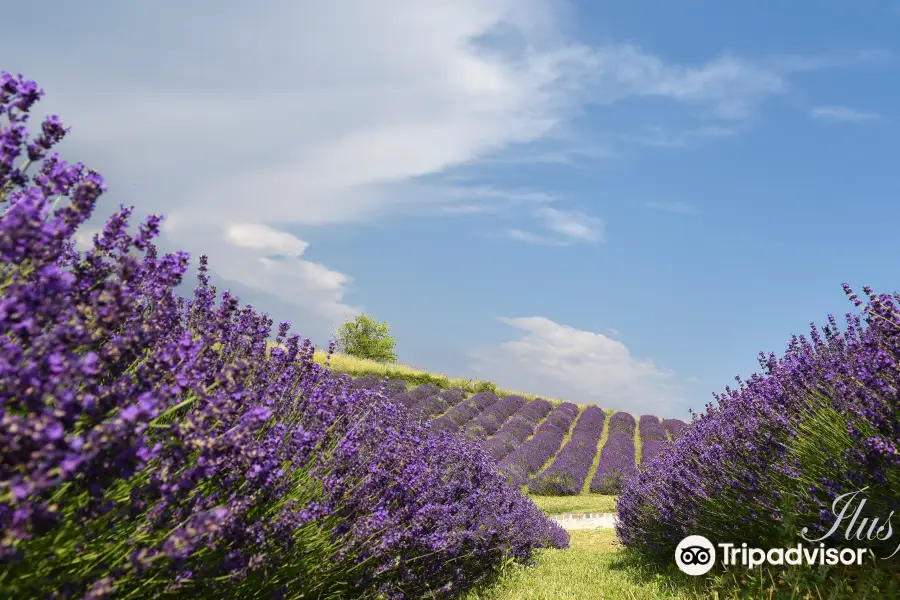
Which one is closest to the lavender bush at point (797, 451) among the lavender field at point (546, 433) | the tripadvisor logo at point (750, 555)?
the tripadvisor logo at point (750, 555)

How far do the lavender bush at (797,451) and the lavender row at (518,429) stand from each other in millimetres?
8804

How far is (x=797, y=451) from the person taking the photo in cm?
448

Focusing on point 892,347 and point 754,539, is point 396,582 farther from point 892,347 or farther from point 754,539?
point 892,347

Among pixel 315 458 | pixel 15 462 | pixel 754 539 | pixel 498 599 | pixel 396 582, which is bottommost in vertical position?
pixel 498 599

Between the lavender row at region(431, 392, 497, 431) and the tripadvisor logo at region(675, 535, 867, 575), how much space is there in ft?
37.9

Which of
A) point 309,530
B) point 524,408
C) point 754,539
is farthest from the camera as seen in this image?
point 524,408

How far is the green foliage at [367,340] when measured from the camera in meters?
39.3

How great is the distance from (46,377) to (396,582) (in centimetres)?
288

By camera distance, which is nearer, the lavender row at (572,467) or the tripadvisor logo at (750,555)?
the tripadvisor logo at (750,555)

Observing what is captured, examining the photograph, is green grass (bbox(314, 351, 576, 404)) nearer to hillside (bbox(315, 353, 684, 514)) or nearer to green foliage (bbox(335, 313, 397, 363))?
hillside (bbox(315, 353, 684, 514))

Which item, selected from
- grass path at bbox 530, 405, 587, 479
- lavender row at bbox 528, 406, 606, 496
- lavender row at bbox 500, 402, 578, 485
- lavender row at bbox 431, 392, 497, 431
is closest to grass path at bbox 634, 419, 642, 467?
lavender row at bbox 528, 406, 606, 496

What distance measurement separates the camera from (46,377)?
1.42 meters

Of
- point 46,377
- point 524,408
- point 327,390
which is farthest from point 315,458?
point 524,408

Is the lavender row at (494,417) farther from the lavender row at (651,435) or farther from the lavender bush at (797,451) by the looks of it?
the lavender bush at (797,451)
